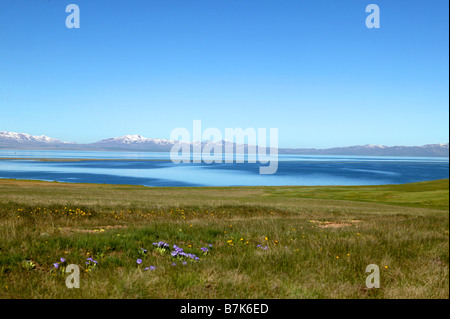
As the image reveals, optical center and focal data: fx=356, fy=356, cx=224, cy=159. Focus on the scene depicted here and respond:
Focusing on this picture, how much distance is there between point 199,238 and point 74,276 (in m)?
4.23

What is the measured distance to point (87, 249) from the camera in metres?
7.91

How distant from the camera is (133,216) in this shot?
56.2 feet

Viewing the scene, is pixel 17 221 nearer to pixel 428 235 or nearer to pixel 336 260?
pixel 336 260

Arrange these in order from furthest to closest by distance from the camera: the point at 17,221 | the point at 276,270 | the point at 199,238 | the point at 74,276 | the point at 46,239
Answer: the point at 17,221 < the point at 199,238 < the point at 46,239 < the point at 276,270 < the point at 74,276

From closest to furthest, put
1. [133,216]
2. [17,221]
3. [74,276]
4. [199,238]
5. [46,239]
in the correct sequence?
1. [74,276]
2. [46,239]
3. [199,238]
4. [17,221]
5. [133,216]

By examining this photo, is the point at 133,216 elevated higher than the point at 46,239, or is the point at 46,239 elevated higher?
the point at 46,239

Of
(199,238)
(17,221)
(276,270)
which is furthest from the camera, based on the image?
(17,221)

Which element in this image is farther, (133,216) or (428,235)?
(133,216)
